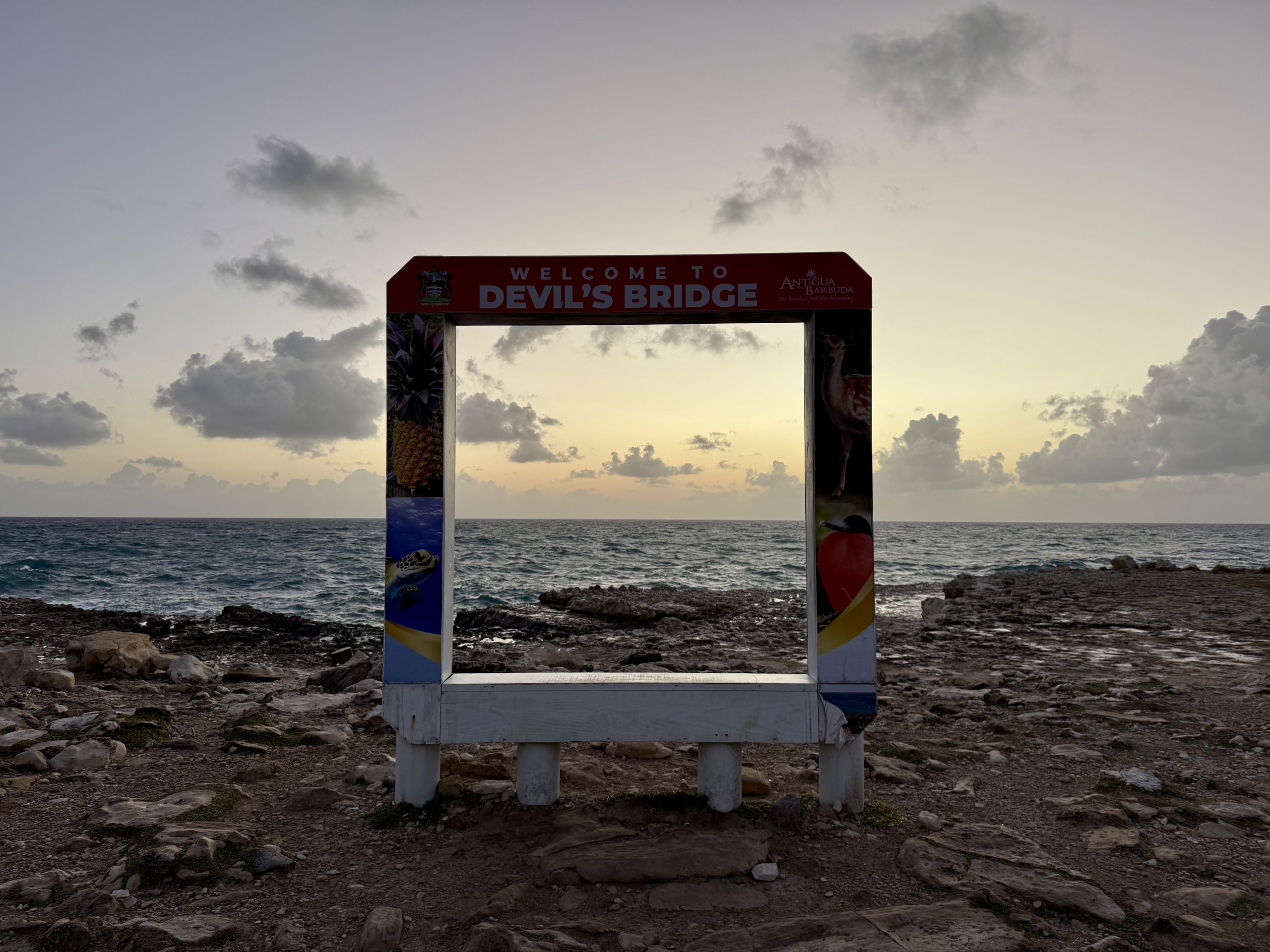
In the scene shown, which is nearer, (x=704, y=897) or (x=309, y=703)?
(x=704, y=897)

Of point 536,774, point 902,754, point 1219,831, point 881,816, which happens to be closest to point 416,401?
point 536,774

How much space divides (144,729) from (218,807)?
2544 mm

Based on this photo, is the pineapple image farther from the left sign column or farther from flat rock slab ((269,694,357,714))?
flat rock slab ((269,694,357,714))

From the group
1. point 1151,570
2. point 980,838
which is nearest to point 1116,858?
point 980,838

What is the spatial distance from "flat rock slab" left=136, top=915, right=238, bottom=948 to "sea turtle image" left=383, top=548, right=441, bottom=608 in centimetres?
200

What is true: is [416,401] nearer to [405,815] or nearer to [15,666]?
[405,815]

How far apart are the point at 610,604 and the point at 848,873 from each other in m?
14.1

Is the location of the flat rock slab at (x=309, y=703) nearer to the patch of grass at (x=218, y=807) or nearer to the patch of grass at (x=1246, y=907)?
the patch of grass at (x=218, y=807)

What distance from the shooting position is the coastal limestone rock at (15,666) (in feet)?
28.9

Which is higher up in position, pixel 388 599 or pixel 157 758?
pixel 388 599

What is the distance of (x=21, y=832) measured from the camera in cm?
486

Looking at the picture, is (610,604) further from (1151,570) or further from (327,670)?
(1151,570)

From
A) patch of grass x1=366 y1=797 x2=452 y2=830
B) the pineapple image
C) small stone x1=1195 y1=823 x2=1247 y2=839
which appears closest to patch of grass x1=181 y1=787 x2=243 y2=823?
patch of grass x1=366 y1=797 x2=452 y2=830

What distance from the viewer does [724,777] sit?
5008 millimetres
